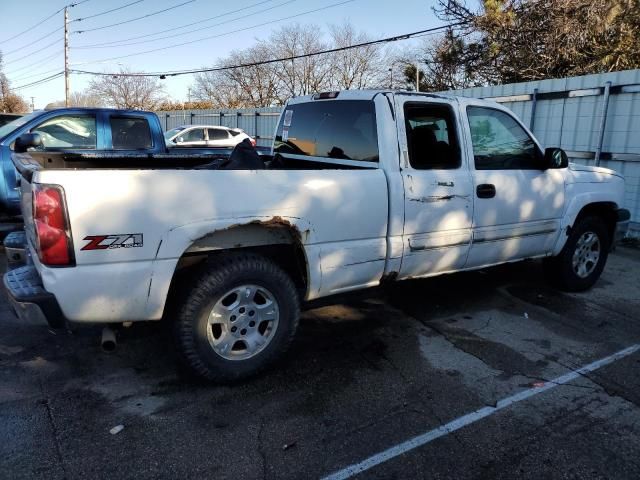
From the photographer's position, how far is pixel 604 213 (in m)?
5.57

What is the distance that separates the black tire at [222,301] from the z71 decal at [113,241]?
1.57 feet

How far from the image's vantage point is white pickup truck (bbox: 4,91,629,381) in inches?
111

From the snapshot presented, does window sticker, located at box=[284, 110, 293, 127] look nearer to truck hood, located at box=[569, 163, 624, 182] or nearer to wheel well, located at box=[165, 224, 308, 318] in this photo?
wheel well, located at box=[165, 224, 308, 318]

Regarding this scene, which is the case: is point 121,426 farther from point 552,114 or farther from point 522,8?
point 522,8

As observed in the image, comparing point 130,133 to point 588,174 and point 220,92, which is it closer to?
point 588,174

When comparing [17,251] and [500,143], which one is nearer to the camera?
[17,251]

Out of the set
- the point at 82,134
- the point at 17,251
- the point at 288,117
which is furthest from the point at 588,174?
the point at 82,134

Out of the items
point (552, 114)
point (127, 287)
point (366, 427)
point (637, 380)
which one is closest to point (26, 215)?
point (127, 287)

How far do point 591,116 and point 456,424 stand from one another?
7.79m

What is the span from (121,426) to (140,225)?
1.16 metres

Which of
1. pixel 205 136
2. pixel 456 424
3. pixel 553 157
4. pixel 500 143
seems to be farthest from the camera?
pixel 205 136

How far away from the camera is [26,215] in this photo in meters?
3.29

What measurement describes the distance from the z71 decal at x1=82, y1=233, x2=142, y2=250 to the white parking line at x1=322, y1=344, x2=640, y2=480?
63.5 inches

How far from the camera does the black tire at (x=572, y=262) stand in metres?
5.28
